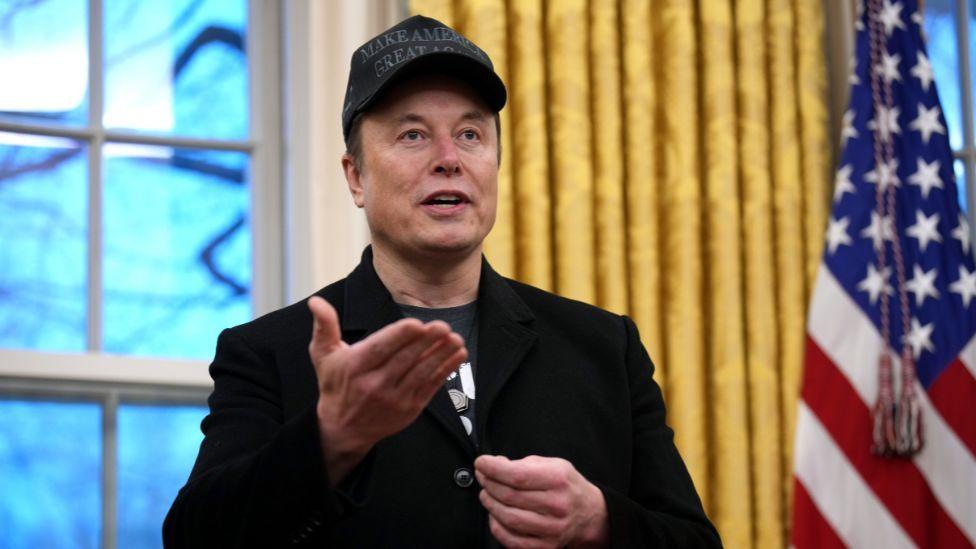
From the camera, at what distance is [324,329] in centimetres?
156

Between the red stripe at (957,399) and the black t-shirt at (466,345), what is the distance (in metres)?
1.86

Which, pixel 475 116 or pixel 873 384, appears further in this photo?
pixel 873 384

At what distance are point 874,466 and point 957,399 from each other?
25cm

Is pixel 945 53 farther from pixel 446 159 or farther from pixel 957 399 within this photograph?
pixel 446 159

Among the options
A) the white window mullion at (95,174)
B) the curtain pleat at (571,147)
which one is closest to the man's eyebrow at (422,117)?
the curtain pleat at (571,147)

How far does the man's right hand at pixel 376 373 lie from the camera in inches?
60.0

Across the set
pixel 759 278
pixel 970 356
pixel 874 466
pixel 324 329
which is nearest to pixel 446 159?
pixel 324 329

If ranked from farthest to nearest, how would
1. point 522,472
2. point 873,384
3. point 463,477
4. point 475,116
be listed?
point 873,384
point 475,116
point 463,477
point 522,472

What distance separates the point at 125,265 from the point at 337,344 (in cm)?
197

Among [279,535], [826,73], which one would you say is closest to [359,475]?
[279,535]

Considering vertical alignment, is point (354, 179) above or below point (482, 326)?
above

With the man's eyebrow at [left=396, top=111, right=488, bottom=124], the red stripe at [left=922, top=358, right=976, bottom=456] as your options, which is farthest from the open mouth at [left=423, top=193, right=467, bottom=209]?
the red stripe at [left=922, top=358, right=976, bottom=456]

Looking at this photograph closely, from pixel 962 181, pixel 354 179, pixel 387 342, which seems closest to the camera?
pixel 387 342

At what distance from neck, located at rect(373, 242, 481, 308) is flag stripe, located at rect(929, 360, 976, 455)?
187 cm
